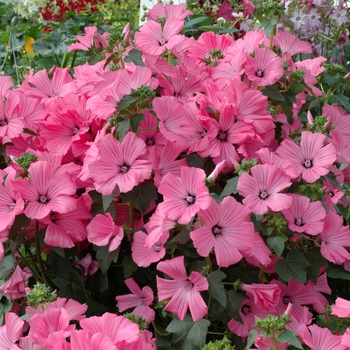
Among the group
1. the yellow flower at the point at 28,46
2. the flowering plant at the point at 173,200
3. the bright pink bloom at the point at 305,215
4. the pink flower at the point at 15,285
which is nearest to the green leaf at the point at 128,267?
the flowering plant at the point at 173,200

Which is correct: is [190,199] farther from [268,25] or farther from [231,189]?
[268,25]

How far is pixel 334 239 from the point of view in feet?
4.43

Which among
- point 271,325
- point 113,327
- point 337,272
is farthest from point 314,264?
point 113,327

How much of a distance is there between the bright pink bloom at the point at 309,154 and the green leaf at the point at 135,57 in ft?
1.08

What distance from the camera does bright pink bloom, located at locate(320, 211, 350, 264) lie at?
51.9 inches

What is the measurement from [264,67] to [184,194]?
0.38 metres

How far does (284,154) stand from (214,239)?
0.27m

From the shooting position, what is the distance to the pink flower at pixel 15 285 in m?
1.37

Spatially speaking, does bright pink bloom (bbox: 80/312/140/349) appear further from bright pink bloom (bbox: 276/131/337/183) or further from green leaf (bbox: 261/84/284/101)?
green leaf (bbox: 261/84/284/101)

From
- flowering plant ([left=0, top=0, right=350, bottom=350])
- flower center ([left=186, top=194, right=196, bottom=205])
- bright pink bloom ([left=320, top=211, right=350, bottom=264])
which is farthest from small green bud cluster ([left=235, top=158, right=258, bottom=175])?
bright pink bloom ([left=320, top=211, right=350, bottom=264])

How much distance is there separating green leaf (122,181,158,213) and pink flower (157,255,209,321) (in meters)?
0.13

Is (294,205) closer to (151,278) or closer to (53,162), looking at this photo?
(151,278)

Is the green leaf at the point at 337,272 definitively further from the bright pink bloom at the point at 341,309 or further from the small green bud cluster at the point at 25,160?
the small green bud cluster at the point at 25,160

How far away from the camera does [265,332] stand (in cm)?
102
